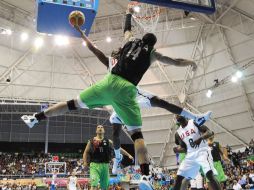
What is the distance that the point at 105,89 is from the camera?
483 cm

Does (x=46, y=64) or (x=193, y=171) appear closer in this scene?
(x=193, y=171)

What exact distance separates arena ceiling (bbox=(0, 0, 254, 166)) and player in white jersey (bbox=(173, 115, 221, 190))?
16929 millimetres

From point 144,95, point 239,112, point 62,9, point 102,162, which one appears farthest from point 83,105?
point 239,112

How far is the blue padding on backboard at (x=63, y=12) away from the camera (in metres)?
7.01

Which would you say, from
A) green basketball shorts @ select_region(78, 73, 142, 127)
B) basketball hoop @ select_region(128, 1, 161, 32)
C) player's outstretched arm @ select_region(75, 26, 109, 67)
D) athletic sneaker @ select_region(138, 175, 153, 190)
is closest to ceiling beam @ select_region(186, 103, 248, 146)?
basketball hoop @ select_region(128, 1, 161, 32)

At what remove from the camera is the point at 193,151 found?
733 centimetres

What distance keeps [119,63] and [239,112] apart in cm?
2376

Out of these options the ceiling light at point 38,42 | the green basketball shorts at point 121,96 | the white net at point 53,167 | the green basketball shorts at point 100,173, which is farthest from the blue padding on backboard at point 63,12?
the white net at point 53,167

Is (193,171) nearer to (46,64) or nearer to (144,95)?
(144,95)

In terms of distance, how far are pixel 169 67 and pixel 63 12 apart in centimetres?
2114

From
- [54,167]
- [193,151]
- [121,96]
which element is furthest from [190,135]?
[54,167]

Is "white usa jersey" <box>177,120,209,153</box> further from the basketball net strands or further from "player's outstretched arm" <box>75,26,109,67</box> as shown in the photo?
the basketball net strands

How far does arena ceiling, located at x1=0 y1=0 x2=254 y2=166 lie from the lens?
81.8 feet

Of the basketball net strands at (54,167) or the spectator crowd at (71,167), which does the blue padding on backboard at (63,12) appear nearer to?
the spectator crowd at (71,167)
